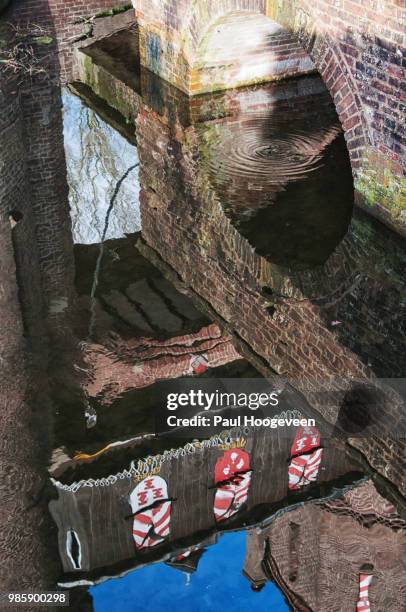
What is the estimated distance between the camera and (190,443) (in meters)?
5.93

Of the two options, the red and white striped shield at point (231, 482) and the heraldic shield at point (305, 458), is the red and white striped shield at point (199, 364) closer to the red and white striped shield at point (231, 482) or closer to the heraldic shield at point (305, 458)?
the red and white striped shield at point (231, 482)

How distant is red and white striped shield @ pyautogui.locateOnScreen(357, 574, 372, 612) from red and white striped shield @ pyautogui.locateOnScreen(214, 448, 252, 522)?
89 centimetres

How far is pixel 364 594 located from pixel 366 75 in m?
4.44

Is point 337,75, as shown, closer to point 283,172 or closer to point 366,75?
point 366,75

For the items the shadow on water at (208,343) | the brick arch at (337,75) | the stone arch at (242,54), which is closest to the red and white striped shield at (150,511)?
the shadow on water at (208,343)

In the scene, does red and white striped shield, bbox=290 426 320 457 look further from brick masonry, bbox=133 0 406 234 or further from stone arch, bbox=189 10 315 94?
stone arch, bbox=189 10 315 94

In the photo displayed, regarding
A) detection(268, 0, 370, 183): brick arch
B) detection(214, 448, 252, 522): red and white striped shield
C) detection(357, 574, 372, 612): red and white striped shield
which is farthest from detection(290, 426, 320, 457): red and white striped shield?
detection(268, 0, 370, 183): brick arch

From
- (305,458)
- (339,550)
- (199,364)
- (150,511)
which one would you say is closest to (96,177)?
(199,364)

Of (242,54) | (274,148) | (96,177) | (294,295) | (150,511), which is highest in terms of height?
(242,54)

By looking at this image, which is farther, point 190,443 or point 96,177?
point 96,177

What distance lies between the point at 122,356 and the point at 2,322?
1.05m

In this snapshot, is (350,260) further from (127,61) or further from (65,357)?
(127,61)

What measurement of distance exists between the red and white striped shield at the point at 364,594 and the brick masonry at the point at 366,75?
357cm

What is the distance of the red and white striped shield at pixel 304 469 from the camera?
222 inches
